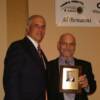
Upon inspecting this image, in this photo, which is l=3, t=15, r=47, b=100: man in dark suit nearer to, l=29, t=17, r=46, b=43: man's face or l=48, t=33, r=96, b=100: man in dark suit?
l=29, t=17, r=46, b=43: man's face

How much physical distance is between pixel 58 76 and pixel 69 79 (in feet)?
0.39

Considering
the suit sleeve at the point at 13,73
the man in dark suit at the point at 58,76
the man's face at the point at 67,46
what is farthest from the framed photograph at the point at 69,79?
the suit sleeve at the point at 13,73

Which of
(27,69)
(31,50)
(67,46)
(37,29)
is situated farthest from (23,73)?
(67,46)

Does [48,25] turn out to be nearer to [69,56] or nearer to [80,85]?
[69,56]

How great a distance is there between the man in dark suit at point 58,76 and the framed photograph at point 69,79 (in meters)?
0.05

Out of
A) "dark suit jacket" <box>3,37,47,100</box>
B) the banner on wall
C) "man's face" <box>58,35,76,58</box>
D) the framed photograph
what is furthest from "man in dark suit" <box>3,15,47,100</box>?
the banner on wall

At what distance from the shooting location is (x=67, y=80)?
9.12 ft

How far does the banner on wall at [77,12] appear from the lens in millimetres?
3389

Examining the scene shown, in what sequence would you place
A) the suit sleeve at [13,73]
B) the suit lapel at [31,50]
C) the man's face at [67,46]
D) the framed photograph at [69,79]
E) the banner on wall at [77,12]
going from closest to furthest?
1. the suit sleeve at [13,73]
2. the suit lapel at [31,50]
3. the framed photograph at [69,79]
4. the man's face at [67,46]
5. the banner on wall at [77,12]

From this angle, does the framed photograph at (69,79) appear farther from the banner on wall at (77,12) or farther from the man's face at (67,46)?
the banner on wall at (77,12)

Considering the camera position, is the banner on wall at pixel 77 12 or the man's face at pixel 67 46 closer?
the man's face at pixel 67 46

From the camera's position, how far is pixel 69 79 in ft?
9.13

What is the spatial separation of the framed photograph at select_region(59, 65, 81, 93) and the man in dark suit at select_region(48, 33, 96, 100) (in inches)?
1.8

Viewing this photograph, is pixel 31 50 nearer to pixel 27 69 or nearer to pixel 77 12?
pixel 27 69
